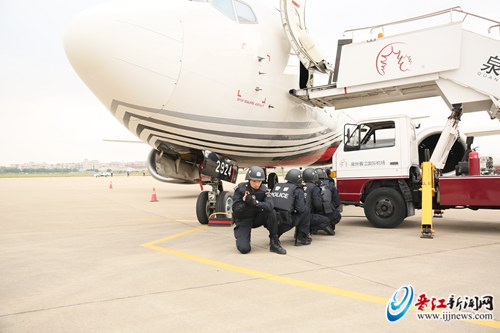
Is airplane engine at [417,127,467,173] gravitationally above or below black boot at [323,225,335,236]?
above

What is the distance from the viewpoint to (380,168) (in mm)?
Answer: 9062

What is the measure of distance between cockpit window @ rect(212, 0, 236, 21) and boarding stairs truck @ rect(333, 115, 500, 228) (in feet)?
12.5

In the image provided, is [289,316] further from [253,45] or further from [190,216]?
[190,216]

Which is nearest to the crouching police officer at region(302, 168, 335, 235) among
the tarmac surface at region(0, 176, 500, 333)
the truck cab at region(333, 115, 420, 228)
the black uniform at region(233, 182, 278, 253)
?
the tarmac surface at region(0, 176, 500, 333)

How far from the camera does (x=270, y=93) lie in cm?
904

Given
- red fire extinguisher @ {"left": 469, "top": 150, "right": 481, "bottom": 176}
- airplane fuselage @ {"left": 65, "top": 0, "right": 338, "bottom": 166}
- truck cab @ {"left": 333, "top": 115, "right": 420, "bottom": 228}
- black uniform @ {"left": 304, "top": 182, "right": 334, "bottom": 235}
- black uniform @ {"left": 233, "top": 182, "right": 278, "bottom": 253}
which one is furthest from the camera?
red fire extinguisher @ {"left": 469, "top": 150, "right": 481, "bottom": 176}

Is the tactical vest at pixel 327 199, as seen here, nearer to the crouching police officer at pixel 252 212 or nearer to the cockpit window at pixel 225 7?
the crouching police officer at pixel 252 212

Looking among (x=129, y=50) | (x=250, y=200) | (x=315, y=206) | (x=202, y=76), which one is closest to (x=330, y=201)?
(x=315, y=206)

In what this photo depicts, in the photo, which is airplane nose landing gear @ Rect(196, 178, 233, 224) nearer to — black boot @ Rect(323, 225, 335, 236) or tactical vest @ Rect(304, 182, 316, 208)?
tactical vest @ Rect(304, 182, 316, 208)

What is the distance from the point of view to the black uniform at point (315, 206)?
306 inches

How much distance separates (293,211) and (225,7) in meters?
4.37

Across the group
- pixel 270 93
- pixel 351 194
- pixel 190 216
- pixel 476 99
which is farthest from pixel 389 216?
pixel 190 216

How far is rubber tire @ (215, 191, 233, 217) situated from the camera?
9.11 meters

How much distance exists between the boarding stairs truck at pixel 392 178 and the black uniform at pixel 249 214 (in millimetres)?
3375
